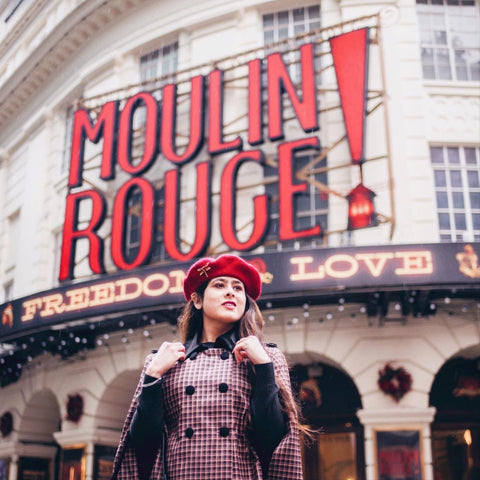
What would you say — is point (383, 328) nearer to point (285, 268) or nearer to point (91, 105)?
point (285, 268)

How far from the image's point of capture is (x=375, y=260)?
10633mm

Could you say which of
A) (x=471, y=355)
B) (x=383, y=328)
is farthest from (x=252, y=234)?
(x=471, y=355)

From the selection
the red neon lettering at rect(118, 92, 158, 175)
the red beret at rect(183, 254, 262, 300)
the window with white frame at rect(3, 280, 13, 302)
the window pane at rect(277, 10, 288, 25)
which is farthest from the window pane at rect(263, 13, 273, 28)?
the red beret at rect(183, 254, 262, 300)

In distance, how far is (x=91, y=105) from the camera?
1759 centimetres

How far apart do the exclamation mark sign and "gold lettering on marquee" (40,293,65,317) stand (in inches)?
246

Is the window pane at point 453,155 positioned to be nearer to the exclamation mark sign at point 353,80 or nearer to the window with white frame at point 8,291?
the exclamation mark sign at point 353,80

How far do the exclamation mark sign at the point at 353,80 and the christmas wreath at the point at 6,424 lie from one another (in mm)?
10607

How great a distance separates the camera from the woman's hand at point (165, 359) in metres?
2.56

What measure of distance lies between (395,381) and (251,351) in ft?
30.7

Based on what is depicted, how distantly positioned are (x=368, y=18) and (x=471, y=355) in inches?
275

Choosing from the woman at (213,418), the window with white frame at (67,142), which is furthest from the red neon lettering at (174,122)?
the woman at (213,418)

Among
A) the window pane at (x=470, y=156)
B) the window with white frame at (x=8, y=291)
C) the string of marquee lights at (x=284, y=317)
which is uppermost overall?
the window pane at (x=470, y=156)

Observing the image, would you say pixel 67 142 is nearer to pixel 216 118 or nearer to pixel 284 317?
pixel 216 118

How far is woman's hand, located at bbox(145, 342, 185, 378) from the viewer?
2.56 m
